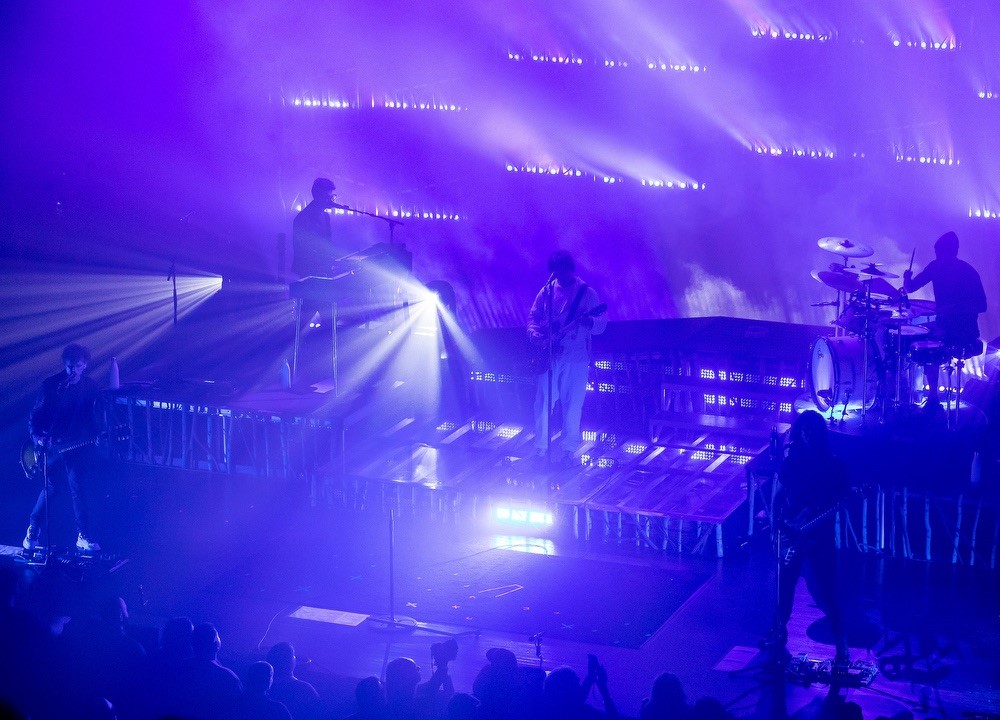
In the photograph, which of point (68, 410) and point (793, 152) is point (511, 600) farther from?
point (793, 152)

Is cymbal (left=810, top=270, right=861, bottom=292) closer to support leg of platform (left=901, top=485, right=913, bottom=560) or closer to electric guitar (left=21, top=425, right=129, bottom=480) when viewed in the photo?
support leg of platform (left=901, top=485, right=913, bottom=560)

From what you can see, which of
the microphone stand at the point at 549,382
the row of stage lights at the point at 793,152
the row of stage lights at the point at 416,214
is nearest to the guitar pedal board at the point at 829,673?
the microphone stand at the point at 549,382

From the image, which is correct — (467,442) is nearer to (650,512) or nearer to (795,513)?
(650,512)

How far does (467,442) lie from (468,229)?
660 centimetres

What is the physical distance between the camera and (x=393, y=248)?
11383mm

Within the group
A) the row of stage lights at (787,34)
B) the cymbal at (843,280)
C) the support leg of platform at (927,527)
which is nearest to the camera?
the support leg of platform at (927,527)

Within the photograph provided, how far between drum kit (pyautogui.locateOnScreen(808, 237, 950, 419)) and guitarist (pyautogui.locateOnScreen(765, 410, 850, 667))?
4063 mm

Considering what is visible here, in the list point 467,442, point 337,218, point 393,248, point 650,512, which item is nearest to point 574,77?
point 337,218

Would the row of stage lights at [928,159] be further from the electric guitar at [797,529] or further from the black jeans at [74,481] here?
the black jeans at [74,481]

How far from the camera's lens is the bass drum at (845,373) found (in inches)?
416

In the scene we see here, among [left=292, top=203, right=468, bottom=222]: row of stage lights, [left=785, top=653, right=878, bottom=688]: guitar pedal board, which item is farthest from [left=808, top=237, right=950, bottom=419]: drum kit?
[left=292, top=203, right=468, bottom=222]: row of stage lights

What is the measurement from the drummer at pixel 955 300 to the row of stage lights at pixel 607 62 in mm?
6781

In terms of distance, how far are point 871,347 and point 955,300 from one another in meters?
0.89

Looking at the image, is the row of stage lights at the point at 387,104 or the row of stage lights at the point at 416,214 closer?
the row of stage lights at the point at 387,104
